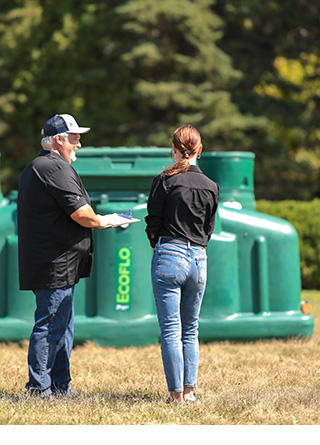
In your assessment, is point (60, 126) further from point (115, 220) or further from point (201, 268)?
point (201, 268)

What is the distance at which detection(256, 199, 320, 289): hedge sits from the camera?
36.4 ft

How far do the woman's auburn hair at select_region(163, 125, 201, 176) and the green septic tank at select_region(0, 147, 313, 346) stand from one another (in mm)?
1841

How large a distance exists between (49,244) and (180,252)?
0.75m

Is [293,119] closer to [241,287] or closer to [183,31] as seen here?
[183,31]

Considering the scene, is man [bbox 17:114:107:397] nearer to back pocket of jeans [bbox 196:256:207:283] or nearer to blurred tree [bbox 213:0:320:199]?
back pocket of jeans [bbox 196:256:207:283]

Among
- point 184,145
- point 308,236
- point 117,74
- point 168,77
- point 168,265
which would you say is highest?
point 117,74

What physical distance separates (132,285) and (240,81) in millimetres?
12592

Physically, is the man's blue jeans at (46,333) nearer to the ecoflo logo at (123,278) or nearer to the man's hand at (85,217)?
the man's hand at (85,217)

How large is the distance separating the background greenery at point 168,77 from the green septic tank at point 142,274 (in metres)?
10.6

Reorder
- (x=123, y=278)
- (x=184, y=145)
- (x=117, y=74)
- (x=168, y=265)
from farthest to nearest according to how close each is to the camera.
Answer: (x=117, y=74) < (x=123, y=278) < (x=184, y=145) < (x=168, y=265)

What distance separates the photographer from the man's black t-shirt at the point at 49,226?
4023 millimetres

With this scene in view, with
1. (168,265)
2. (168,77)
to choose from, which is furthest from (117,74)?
(168,265)

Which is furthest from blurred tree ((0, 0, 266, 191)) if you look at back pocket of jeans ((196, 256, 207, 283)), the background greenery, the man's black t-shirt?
back pocket of jeans ((196, 256, 207, 283))

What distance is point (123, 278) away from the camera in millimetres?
5793
